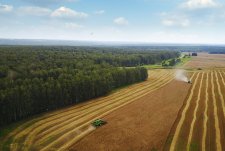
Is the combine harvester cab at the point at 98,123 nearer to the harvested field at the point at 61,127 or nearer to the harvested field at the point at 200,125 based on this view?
the harvested field at the point at 61,127

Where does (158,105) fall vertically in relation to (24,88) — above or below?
below

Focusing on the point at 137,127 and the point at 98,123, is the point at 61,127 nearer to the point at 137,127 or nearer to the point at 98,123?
the point at 98,123

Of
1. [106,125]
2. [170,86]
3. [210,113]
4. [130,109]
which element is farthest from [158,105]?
[170,86]

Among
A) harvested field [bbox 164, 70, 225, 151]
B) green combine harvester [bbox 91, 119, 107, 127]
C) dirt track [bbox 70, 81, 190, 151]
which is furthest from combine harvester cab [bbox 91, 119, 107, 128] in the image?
harvested field [bbox 164, 70, 225, 151]

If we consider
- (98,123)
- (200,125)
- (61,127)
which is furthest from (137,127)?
(61,127)

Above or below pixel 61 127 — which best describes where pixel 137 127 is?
above

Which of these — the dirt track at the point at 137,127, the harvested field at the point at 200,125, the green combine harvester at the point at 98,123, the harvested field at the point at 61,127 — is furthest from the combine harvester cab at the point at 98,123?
the harvested field at the point at 200,125

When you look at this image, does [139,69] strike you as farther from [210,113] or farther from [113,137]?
[113,137]

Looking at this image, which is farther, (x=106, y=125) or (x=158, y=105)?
(x=158, y=105)
